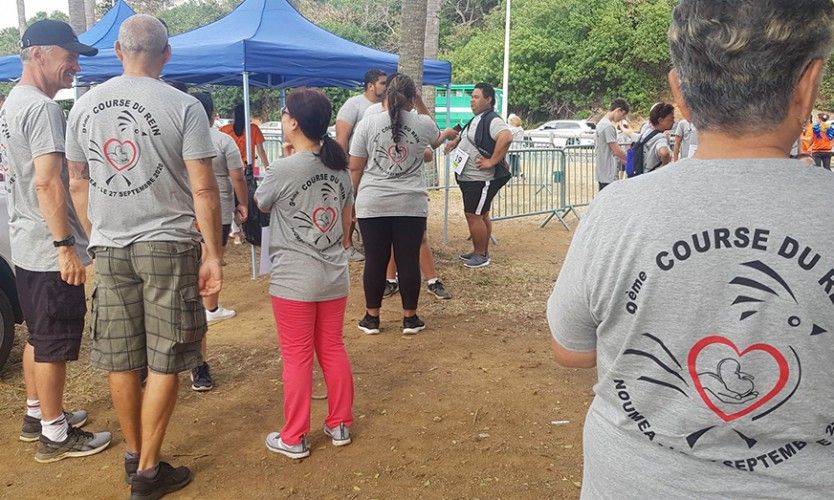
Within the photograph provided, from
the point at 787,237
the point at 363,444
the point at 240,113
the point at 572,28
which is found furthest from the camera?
the point at 572,28

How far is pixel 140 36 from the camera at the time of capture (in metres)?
3.20

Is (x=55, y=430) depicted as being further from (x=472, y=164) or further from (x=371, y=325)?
(x=472, y=164)

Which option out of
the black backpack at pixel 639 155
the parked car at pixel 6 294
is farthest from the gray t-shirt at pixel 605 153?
the parked car at pixel 6 294

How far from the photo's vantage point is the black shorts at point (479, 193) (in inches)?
317

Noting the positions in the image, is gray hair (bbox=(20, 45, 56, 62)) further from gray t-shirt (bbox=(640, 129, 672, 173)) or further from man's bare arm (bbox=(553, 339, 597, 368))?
gray t-shirt (bbox=(640, 129, 672, 173))

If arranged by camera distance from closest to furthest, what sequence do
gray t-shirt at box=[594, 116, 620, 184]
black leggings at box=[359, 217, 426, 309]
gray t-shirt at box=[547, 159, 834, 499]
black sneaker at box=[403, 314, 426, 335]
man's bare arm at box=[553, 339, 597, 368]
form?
gray t-shirt at box=[547, 159, 834, 499], man's bare arm at box=[553, 339, 597, 368], black leggings at box=[359, 217, 426, 309], black sneaker at box=[403, 314, 426, 335], gray t-shirt at box=[594, 116, 620, 184]

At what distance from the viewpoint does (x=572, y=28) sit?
1510 inches

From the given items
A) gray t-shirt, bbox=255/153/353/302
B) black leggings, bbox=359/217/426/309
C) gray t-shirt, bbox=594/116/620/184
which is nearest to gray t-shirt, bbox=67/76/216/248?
gray t-shirt, bbox=255/153/353/302

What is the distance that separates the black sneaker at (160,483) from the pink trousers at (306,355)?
1.73 ft

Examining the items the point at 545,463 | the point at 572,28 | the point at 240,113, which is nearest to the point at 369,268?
the point at 545,463

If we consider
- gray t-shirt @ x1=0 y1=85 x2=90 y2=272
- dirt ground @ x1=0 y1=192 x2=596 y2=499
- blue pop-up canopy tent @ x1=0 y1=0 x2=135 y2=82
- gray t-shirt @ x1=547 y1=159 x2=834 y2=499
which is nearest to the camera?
gray t-shirt @ x1=547 y1=159 x2=834 y2=499

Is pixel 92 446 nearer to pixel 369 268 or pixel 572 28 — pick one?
pixel 369 268

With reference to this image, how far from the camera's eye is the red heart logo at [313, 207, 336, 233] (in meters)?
3.76

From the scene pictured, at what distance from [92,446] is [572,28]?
1492 inches
